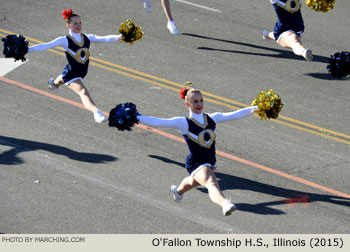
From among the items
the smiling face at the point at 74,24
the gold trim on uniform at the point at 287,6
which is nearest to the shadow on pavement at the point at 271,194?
the smiling face at the point at 74,24

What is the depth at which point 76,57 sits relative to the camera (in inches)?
546

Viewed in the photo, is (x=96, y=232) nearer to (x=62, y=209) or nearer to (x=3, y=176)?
(x=62, y=209)

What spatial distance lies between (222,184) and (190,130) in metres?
1.65

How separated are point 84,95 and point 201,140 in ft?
10.5

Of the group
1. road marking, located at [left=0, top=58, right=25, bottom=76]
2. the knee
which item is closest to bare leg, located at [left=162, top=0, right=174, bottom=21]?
road marking, located at [left=0, top=58, right=25, bottom=76]

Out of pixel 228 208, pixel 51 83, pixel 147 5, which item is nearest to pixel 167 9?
pixel 147 5

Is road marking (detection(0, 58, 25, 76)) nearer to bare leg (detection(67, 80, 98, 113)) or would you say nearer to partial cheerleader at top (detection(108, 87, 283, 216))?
bare leg (detection(67, 80, 98, 113))

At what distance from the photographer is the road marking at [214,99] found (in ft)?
46.9

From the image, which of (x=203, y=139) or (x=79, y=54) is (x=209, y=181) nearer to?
(x=203, y=139)

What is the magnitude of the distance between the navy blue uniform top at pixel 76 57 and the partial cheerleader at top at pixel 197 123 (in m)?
3.09

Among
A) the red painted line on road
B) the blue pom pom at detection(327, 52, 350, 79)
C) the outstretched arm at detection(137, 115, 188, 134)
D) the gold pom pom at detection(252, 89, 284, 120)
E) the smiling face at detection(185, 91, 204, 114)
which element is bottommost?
the red painted line on road

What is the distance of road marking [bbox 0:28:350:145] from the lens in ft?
46.9

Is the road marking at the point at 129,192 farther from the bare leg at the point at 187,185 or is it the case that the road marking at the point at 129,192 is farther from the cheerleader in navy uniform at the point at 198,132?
the cheerleader in navy uniform at the point at 198,132

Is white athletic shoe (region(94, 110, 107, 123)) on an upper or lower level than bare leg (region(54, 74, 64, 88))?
lower
